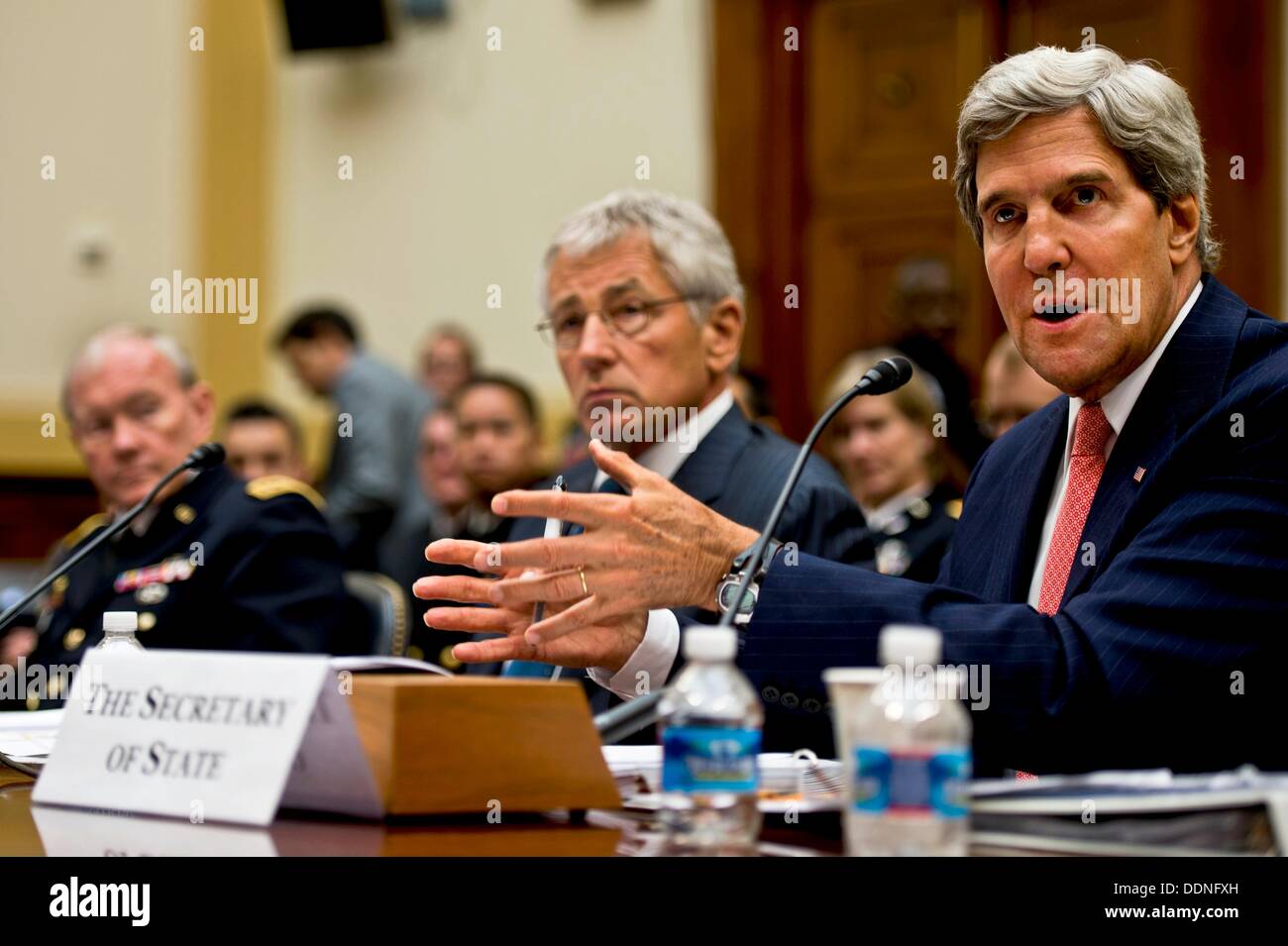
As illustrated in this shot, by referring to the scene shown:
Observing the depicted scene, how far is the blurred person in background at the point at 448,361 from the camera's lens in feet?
22.3

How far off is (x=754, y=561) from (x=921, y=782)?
0.48m

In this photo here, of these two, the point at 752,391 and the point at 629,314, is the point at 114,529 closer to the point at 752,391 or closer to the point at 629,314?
the point at 629,314

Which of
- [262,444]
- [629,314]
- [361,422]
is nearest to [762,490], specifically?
[629,314]

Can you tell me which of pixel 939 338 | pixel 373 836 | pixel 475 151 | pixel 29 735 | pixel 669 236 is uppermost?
pixel 475 151

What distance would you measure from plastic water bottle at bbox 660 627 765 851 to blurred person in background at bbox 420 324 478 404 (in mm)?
5595

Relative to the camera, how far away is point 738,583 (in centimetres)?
159

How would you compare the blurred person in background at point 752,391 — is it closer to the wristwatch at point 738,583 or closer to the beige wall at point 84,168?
A: the wristwatch at point 738,583

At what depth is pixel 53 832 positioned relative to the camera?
4.32 ft

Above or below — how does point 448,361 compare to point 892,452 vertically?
above

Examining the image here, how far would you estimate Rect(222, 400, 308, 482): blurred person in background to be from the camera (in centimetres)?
548

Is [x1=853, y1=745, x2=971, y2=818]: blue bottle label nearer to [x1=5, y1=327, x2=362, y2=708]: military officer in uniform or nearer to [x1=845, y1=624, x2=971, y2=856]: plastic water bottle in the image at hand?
[x1=845, y1=624, x2=971, y2=856]: plastic water bottle
